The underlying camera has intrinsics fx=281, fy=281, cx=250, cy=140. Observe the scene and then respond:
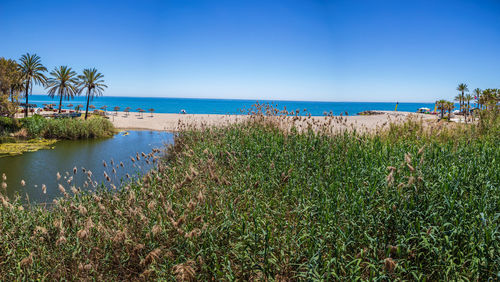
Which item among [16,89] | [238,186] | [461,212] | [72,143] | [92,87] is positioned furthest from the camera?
[92,87]

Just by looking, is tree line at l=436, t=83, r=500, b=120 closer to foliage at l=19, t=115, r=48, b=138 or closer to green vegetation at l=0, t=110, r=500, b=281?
green vegetation at l=0, t=110, r=500, b=281

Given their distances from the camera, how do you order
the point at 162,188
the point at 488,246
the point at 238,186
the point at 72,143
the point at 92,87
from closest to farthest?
1. the point at 488,246
2. the point at 238,186
3. the point at 162,188
4. the point at 72,143
5. the point at 92,87

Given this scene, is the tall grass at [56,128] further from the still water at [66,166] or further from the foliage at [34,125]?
the still water at [66,166]

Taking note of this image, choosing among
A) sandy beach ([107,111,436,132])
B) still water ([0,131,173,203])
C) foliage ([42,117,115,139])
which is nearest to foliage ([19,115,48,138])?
foliage ([42,117,115,139])

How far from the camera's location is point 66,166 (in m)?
12.6

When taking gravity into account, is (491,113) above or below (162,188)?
above

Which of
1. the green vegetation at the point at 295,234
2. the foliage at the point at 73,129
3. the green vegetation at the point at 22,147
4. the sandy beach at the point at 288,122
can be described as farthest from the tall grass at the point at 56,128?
the green vegetation at the point at 295,234

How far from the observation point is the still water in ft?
28.4

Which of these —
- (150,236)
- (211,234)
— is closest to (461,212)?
(211,234)

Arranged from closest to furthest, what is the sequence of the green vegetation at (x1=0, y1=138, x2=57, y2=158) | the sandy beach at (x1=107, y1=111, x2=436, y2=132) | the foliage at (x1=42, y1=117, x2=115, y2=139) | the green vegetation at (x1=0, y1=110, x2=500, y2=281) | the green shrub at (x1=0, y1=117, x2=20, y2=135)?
the green vegetation at (x1=0, y1=110, x2=500, y2=281)
the sandy beach at (x1=107, y1=111, x2=436, y2=132)
the green vegetation at (x1=0, y1=138, x2=57, y2=158)
the green shrub at (x1=0, y1=117, x2=20, y2=135)
the foliage at (x1=42, y1=117, x2=115, y2=139)

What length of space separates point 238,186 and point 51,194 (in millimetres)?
6916

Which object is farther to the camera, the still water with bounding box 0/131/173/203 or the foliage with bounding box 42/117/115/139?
the foliage with bounding box 42/117/115/139

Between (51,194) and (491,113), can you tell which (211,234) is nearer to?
(51,194)

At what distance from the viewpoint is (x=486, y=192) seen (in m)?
3.41
